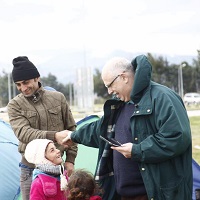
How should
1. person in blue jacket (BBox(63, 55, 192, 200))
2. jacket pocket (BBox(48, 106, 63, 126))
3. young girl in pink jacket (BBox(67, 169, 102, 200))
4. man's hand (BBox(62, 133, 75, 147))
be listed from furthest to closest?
1. jacket pocket (BBox(48, 106, 63, 126))
2. man's hand (BBox(62, 133, 75, 147))
3. young girl in pink jacket (BBox(67, 169, 102, 200))
4. person in blue jacket (BBox(63, 55, 192, 200))

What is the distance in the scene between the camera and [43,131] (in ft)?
13.1

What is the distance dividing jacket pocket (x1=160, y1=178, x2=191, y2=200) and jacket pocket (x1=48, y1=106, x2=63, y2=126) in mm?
A: 1303

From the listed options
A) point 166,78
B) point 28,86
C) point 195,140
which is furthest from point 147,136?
point 166,78

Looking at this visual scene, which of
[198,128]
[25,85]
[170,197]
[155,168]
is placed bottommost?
[198,128]

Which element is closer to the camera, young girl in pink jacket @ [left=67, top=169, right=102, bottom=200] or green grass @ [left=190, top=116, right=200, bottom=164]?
young girl in pink jacket @ [left=67, top=169, right=102, bottom=200]

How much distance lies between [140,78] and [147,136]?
1.29 feet

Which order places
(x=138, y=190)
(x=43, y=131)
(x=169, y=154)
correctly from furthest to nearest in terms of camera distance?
(x=43, y=131), (x=138, y=190), (x=169, y=154)

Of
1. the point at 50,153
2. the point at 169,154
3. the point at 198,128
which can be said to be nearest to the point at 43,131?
the point at 50,153

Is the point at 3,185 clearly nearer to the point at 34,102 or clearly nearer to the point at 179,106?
the point at 34,102

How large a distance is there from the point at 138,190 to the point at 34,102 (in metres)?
1.27

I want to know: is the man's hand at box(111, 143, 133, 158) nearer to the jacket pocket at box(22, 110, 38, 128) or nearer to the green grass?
the jacket pocket at box(22, 110, 38, 128)

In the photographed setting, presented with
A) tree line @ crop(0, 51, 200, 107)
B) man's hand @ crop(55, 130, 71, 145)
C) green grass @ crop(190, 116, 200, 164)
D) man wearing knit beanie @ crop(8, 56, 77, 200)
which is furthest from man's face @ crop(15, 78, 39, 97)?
tree line @ crop(0, 51, 200, 107)

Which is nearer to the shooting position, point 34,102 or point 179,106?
point 179,106

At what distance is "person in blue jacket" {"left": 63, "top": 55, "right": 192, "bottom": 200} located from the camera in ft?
10.5
